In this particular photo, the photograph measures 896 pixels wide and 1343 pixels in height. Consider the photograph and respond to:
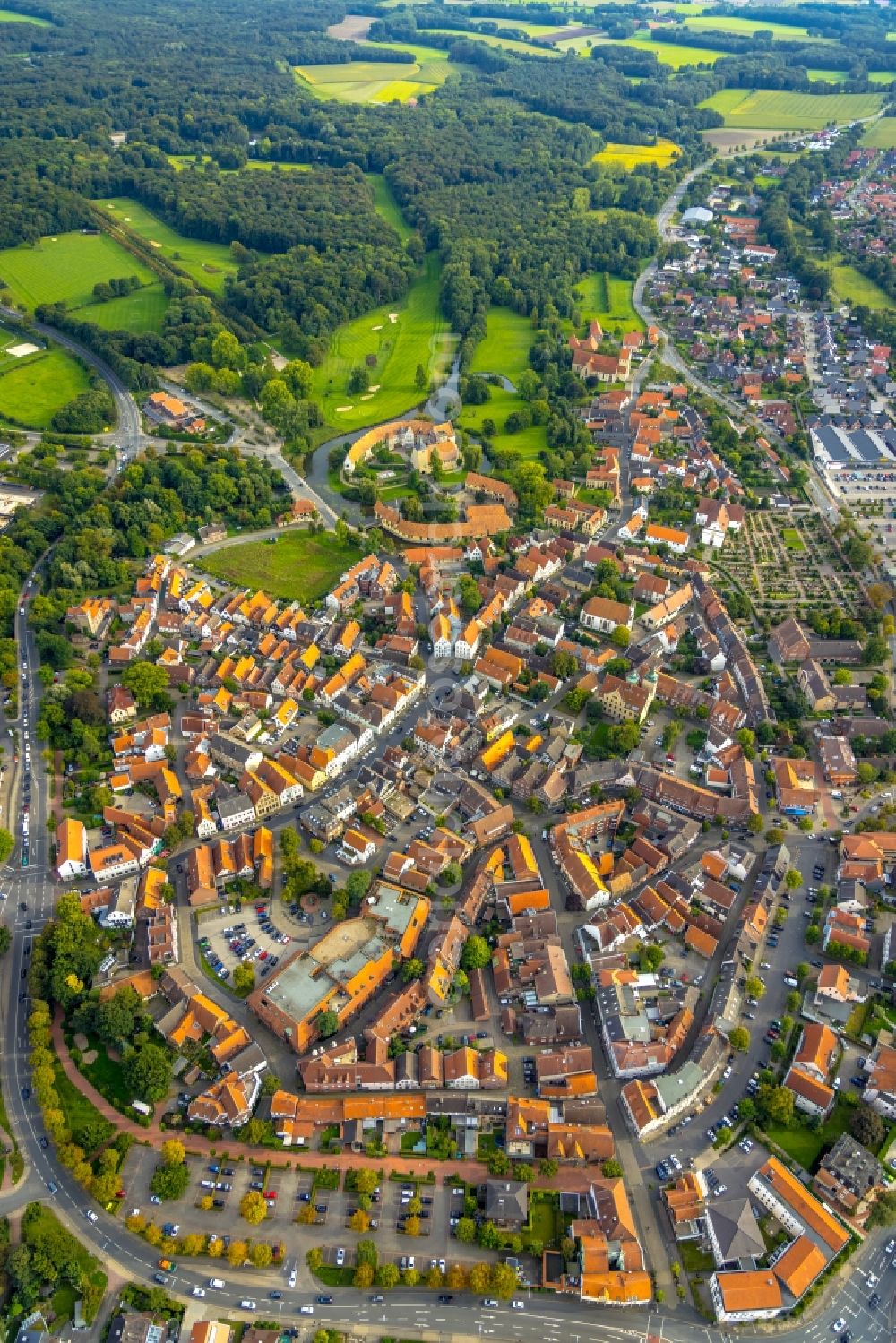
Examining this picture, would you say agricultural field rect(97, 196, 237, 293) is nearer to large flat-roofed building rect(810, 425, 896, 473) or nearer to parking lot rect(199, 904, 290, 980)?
large flat-roofed building rect(810, 425, 896, 473)

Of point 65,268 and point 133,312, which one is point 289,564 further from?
point 65,268

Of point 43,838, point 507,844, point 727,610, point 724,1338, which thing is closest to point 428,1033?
point 507,844

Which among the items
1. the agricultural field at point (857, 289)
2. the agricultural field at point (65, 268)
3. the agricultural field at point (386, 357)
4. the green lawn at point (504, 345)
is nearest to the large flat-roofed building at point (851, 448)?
the green lawn at point (504, 345)

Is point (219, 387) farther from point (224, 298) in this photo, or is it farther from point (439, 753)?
point (439, 753)

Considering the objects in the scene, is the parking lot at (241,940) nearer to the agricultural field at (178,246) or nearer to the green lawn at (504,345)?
the green lawn at (504,345)

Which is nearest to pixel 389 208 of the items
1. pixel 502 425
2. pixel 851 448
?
pixel 502 425

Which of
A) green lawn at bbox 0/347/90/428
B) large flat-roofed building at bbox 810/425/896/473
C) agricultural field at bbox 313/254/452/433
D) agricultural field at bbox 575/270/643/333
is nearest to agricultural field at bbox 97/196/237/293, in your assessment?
agricultural field at bbox 313/254/452/433
